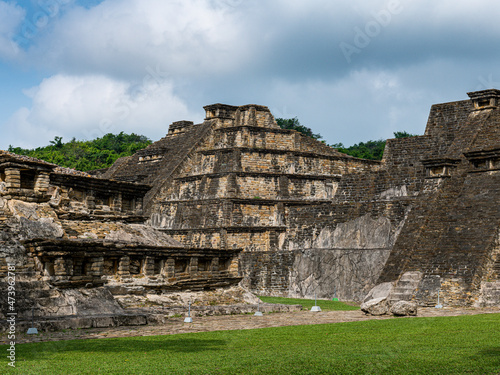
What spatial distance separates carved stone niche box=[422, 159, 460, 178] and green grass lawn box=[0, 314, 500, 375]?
882cm

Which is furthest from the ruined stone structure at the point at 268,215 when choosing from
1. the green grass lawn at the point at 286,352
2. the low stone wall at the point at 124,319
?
the green grass lawn at the point at 286,352

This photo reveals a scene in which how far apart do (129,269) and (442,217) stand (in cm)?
870

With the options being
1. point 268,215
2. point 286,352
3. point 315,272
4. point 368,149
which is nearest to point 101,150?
point 368,149

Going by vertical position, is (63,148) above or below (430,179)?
above

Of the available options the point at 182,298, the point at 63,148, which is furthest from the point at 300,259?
the point at 63,148

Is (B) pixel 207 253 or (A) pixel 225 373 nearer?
(A) pixel 225 373

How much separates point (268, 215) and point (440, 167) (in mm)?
8154

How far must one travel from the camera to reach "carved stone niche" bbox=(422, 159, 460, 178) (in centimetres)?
2169

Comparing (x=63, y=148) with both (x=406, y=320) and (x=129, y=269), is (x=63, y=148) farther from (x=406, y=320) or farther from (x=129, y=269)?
(x=406, y=320)

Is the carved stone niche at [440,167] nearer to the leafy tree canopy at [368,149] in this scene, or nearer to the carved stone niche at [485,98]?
the carved stone niche at [485,98]

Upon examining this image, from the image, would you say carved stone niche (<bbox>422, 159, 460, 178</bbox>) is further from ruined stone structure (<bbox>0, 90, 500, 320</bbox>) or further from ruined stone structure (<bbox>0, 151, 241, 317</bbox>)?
ruined stone structure (<bbox>0, 151, 241, 317</bbox>)

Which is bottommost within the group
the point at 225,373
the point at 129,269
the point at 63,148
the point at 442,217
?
the point at 225,373

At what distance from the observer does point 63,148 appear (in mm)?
55938

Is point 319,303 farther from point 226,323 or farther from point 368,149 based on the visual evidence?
point 368,149
